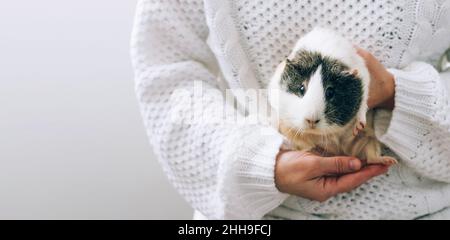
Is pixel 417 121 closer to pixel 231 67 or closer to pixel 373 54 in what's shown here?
pixel 373 54

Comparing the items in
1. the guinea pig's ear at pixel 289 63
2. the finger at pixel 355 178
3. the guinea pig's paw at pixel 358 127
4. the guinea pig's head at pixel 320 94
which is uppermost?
the guinea pig's ear at pixel 289 63

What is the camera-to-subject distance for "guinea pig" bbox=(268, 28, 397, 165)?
0.66 metres

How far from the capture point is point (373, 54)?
77 centimetres

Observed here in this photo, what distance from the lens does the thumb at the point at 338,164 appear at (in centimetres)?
69

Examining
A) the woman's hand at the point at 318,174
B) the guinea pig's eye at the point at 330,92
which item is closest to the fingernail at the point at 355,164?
the woman's hand at the point at 318,174

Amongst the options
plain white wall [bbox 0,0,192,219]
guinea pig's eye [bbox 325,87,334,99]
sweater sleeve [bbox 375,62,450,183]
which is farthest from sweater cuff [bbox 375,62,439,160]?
plain white wall [bbox 0,0,192,219]

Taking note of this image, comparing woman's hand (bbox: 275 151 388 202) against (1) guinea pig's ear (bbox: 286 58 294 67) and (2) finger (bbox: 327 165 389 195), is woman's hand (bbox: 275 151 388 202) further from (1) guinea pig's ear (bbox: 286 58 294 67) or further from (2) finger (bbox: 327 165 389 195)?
(1) guinea pig's ear (bbox: 286 58 294 67)

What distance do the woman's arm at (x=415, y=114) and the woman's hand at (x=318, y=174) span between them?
0.19 ft

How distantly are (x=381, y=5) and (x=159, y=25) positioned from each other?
0.37m

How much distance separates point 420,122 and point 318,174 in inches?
7.0

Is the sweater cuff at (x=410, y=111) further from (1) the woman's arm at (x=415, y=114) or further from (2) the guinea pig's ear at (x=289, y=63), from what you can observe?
(2) the guinea pig's ear at (x=289, y=63)

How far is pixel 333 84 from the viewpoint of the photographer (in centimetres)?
67

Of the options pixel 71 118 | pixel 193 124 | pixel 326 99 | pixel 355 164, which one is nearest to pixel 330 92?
pixel 326 99

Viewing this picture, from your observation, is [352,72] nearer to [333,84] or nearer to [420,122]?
[333,84]
